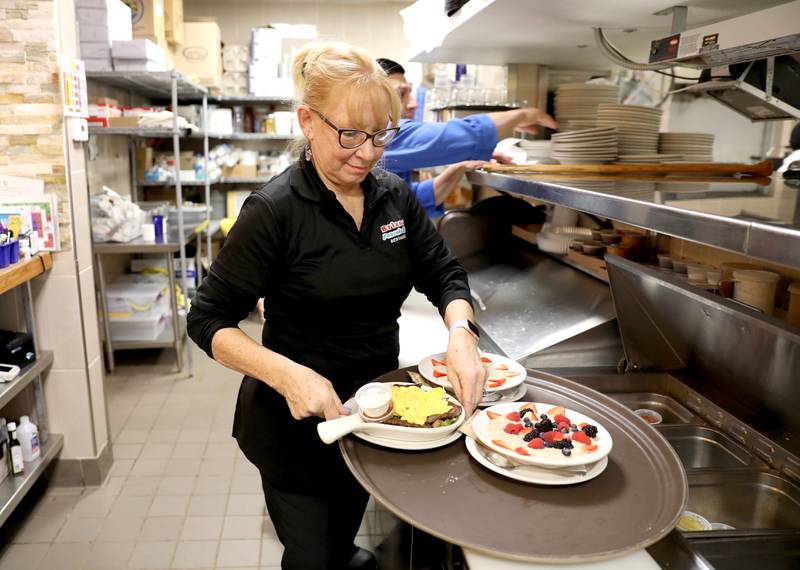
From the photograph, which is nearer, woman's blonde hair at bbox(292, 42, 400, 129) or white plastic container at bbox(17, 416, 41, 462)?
woman's blonde hair at bbox(292, 42, 400, 129)

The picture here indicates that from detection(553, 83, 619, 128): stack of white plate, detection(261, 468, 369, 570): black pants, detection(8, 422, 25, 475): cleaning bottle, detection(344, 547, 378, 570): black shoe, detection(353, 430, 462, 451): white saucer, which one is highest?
detection(553, 83, 619, 128): stack of white plate

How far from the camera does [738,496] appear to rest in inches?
57.2

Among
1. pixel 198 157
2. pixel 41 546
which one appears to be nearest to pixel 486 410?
pixel 41 546

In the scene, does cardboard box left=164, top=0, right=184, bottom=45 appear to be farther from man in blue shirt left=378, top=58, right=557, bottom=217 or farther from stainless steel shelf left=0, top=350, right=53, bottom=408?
stainless steel shelf left=0, top=350, right=53, bottom=408

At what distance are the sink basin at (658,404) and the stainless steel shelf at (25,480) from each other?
225cm

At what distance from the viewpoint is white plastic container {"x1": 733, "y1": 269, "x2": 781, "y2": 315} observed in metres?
1.59

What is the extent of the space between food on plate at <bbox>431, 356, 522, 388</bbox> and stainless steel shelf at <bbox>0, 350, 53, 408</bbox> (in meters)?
1.69

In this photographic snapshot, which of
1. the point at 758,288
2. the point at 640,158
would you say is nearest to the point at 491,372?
the point at 758,288

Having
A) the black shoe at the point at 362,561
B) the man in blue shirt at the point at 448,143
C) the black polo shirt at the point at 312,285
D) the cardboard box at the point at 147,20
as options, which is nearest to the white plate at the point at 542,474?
the black polo shirt at the point at 312,285

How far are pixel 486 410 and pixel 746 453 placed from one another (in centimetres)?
74

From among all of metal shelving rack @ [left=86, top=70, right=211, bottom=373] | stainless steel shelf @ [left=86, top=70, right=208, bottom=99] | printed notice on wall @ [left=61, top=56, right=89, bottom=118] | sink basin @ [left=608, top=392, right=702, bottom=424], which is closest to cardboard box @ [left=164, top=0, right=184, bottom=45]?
stainless steel shelf @ [left=86, top=70, right=208, bottom=99]

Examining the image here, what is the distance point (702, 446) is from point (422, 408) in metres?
0.89

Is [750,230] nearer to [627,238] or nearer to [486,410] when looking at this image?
[486,410]

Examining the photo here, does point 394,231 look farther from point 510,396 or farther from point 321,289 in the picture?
point 510,396
